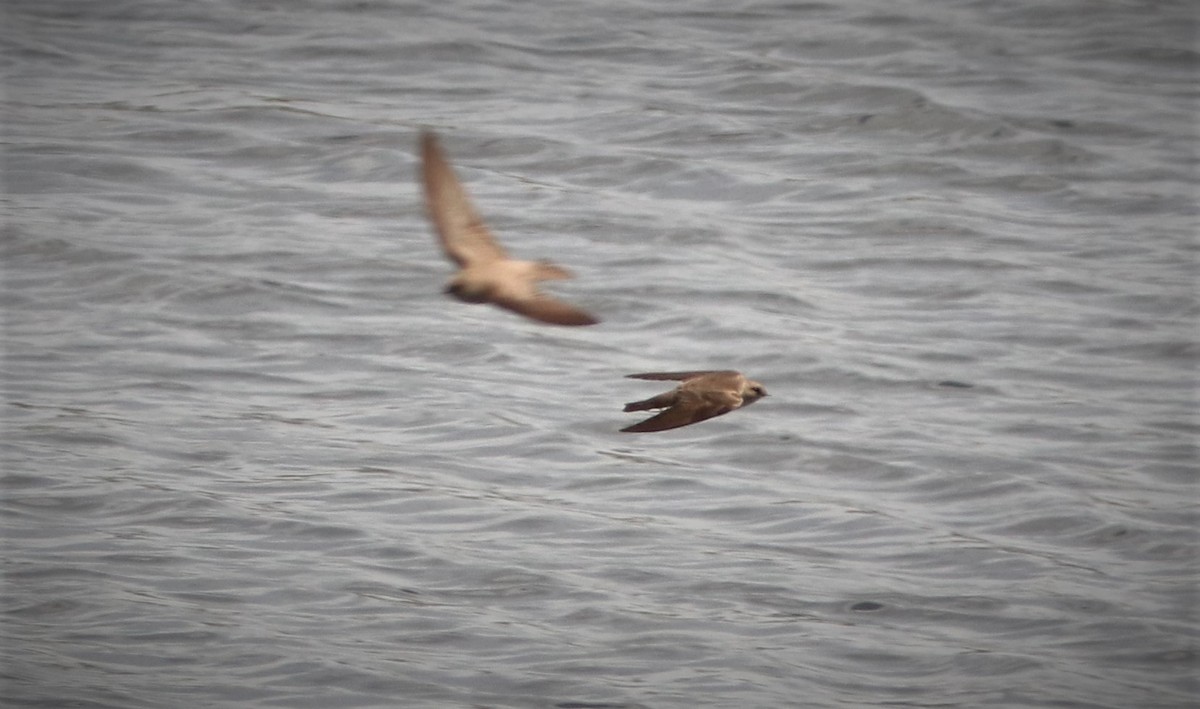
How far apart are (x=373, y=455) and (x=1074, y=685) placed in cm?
322

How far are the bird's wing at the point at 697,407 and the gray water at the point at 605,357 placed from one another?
2.04m

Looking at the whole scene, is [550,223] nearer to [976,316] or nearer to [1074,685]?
[976,316]

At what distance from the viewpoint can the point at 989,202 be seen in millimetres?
11172

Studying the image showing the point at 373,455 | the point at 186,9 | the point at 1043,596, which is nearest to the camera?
the point at 1043,596

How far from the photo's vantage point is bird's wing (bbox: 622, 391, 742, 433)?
5091 mm

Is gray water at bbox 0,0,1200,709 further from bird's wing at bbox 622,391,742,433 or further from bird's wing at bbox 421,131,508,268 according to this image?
bird's wing at bbox 421,131,508,268

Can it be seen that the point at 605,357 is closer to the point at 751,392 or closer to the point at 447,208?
the point at 447,208

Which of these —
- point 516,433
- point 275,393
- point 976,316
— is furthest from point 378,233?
point 976,316

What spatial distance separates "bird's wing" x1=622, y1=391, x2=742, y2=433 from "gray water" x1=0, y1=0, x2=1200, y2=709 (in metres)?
2.04

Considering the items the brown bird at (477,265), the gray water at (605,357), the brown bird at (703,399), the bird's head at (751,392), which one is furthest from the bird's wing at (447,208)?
the gray water at (605,357)

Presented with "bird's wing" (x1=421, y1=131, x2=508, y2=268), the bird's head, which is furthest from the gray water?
"bird's wing" (x1=421, y1=131, x2=508, y2=268)

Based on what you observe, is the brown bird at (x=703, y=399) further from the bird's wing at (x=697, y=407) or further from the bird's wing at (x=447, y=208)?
the bird's wing at (x=447, y=208)

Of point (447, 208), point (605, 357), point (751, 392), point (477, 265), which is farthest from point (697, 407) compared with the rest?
point (605, 357)

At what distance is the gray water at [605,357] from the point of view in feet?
24.2
